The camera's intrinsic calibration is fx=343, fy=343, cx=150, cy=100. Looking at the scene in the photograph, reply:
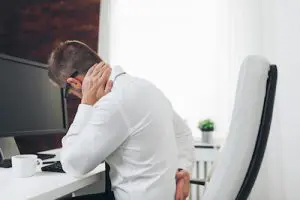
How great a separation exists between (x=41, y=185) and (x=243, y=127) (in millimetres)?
585

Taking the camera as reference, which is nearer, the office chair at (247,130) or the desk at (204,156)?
the office chair at (247,130)

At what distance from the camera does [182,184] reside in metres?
1.18

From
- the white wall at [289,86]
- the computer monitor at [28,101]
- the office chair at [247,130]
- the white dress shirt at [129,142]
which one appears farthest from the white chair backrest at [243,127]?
the white wall at [289,86]

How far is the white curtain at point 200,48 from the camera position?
7.36ft

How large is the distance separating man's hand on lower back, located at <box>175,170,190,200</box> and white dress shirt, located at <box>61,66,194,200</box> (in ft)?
0.16

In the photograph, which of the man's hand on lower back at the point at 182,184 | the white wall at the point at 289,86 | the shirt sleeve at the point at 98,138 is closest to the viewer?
the shirt sleeve at the point at 98,138

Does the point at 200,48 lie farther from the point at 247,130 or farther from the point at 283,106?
the point at 247,130

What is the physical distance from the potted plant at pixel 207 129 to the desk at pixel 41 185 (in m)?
1.20

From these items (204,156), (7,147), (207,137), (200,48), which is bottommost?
(204,156)

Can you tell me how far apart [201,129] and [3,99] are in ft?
4.39

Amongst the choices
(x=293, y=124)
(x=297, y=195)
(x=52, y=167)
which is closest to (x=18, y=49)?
(x=52, y=167)

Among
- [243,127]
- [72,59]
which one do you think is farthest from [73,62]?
[243,127]

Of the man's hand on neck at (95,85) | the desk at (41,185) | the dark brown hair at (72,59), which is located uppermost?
the dark brown hair at (72,59)

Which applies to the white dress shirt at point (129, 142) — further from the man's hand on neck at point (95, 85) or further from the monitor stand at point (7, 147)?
the monitor stand at point (7, 147)
